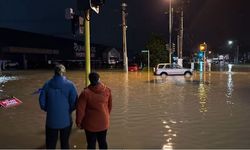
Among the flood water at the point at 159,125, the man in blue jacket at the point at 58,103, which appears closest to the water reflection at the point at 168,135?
→ the flood water at the point at 159,125

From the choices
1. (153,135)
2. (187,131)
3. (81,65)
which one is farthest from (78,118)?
(81,65)

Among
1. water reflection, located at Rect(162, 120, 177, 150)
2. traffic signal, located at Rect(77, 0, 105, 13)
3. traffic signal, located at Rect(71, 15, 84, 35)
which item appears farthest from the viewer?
traffic signal, located at Rect(71, 15, 84, 35)

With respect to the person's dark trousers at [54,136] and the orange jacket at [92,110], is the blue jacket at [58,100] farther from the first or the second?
the orange jacket at [92,110]

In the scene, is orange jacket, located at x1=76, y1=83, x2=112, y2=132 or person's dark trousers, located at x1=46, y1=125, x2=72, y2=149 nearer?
orange jacket, located at x1=76, y1=83, x2=112, y2=132

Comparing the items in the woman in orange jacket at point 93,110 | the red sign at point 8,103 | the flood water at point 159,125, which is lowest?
the flood water at point 159,125

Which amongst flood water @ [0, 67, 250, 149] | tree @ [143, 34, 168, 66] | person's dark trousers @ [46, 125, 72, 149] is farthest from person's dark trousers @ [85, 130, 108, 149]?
tree @ [143, 34, 168, 66]

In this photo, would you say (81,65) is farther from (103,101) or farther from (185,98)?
(103,101)

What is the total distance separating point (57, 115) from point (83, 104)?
0.46m

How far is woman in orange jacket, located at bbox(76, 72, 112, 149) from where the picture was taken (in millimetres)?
6266

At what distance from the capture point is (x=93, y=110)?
6.30 metres

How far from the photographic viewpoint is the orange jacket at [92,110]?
6262mm

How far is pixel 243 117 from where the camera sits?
12.2m

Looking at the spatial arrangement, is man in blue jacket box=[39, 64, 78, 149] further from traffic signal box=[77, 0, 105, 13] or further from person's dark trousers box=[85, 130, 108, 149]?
traffic signal box=[77, 0, 105, 13]

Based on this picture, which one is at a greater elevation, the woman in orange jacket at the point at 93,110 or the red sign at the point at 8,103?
the woman in orange jacket at the point at 93,110
